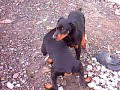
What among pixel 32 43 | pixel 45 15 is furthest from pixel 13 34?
pixel 45 15

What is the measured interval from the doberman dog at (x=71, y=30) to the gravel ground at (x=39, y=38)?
19.0 inches

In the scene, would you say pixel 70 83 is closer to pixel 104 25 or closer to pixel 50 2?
pixel 104 25

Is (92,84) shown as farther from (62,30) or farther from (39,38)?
(39,38)

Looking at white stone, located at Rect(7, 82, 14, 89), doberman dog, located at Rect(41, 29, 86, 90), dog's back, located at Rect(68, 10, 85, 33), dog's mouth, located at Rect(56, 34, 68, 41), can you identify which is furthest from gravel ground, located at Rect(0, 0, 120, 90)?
dog's mouth, located at Rect(56, 34, 68, 41)

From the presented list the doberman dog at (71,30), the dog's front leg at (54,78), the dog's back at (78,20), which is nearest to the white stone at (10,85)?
the dog's front leg at (54,78)

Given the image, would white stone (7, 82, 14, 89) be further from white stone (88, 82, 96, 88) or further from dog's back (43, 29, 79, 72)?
white stone (88, 82, 96, 88)

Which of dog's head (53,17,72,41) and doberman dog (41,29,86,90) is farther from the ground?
dog's head (53,17,72,41)

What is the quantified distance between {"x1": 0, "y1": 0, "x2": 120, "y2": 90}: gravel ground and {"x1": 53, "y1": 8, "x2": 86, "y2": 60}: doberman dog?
0.48 m

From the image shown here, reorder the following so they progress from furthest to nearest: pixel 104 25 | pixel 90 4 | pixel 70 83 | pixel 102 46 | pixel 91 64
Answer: pixel 90 4 < pixel 104 25 < pixel 102 46 < pixel 91 64 < pixel 70 83

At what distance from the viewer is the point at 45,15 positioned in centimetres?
498

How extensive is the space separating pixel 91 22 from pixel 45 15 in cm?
79

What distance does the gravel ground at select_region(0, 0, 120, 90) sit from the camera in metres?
3.86

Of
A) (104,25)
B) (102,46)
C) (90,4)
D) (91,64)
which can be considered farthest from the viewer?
(90,4)

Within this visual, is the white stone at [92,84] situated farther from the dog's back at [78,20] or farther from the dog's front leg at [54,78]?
the dog's back at [78,20]
